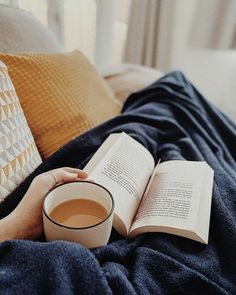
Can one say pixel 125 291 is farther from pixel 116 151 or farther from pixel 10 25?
pixel 10 25

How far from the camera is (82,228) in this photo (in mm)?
465

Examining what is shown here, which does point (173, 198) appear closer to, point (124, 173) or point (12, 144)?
point (124, 173)

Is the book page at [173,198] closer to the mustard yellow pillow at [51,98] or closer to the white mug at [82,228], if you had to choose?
the white mug at [82,228]

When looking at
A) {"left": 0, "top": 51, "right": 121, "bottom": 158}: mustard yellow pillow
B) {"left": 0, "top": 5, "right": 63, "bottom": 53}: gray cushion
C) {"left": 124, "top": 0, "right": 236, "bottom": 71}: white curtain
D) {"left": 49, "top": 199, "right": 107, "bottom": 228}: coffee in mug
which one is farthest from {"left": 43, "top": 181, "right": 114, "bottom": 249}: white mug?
{"left": 124, "top": 0, "right": 236, "bottom": 71}: white curtain

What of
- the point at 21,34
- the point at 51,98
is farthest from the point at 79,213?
the point at 21,34

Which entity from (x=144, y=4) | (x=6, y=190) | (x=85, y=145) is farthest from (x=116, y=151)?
(x=144, y=4)

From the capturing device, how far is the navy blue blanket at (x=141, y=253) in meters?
0.43

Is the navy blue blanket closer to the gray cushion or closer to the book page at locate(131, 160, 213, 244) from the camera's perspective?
the book page at locate(131, 160, 213, 244)

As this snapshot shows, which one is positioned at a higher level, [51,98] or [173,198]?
[51,98]

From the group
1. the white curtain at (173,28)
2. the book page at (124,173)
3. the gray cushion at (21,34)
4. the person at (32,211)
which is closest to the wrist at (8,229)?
the person at (32,211)

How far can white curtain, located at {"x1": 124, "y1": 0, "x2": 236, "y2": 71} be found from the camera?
1.82 metres

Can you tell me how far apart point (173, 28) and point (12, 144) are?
1.69m

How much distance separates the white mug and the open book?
0.19 feet

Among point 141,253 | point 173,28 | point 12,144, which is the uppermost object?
point 173,28
